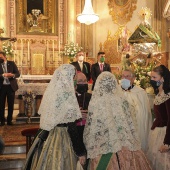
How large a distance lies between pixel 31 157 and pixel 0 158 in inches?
78.9

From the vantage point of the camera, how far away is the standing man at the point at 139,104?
15.6ft

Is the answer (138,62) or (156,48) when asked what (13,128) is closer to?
(138,62)

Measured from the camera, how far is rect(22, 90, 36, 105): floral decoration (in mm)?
7492

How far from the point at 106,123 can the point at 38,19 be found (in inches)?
365

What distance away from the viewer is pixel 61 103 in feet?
10.2

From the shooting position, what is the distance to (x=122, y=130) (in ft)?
10.5

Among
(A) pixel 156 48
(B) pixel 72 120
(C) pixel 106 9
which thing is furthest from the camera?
(C) pixel 106 9

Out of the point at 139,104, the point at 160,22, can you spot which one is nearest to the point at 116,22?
the point at 160,22

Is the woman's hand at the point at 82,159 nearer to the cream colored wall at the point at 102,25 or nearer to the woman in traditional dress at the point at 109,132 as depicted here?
the woman in traditional dress at the point at 109,132

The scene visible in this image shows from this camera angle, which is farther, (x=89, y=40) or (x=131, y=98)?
(x=89, y=40)

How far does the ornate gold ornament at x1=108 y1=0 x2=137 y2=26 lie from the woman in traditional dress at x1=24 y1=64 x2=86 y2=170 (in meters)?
9.43

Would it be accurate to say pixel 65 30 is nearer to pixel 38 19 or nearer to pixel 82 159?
pixel 38 19

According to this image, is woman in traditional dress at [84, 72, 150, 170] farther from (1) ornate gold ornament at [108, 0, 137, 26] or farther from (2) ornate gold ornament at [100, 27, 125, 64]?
(1) ornate gold ornament at [108, 0, 137, 26]

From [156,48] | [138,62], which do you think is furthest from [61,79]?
[156,48]
